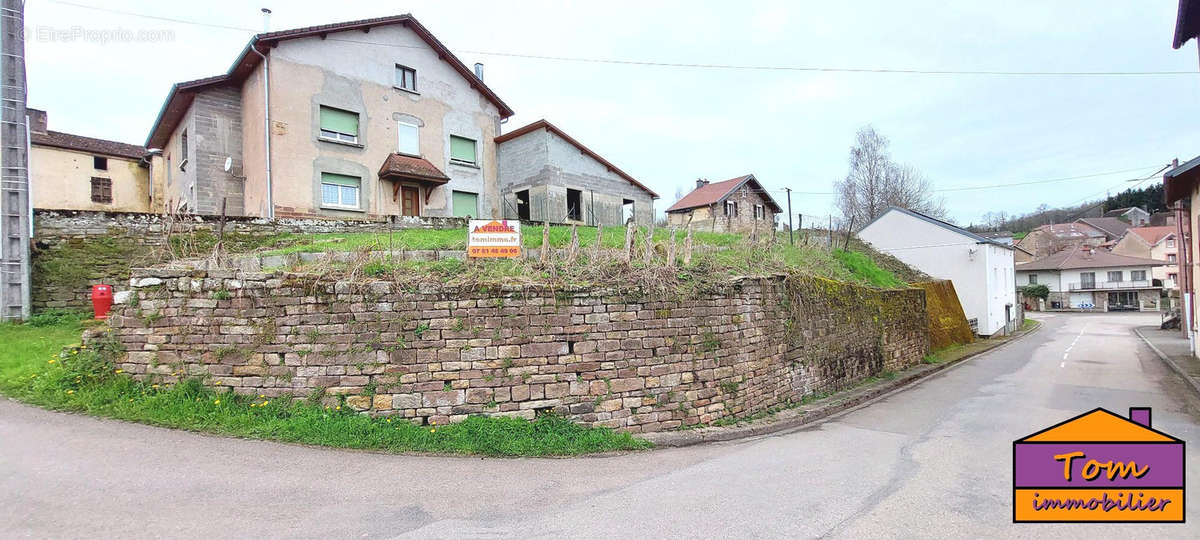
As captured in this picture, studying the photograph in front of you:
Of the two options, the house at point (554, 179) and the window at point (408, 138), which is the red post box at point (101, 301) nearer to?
the window at point (408, 138)

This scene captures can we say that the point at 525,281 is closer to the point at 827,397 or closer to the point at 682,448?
the point at 682,448

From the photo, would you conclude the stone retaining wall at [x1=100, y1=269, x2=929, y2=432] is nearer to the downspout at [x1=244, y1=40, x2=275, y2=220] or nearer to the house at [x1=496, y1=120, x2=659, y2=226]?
the downspout at [x1=244, y1=40, x2=275, y2=220]

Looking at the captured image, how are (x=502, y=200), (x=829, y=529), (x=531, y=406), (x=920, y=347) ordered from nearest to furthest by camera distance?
(x=829, y=529), (x=531, y=406), (x=920, y=347), (x=502, y=200)

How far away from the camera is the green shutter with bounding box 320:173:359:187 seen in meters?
18.1

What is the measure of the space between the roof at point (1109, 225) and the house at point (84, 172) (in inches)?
3718

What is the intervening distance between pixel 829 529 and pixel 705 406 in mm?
3212

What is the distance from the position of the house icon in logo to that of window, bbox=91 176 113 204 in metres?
36.5

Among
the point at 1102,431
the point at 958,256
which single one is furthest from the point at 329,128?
the point at 958,256

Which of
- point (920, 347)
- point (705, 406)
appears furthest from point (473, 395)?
point (920, 347)

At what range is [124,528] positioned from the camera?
397 centimetres

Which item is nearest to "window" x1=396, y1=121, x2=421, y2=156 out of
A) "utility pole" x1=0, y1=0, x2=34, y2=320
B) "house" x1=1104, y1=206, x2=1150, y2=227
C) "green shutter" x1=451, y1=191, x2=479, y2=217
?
"green shutter" x1=451, y1=191, x2=479, y2=217

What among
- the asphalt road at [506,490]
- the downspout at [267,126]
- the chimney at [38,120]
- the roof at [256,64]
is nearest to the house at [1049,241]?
the roof at [256,64]

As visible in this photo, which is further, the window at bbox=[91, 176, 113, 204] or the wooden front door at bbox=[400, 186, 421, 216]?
the window at bbox=[91, 176, 113, 204]

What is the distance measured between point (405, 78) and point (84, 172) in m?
19.3
